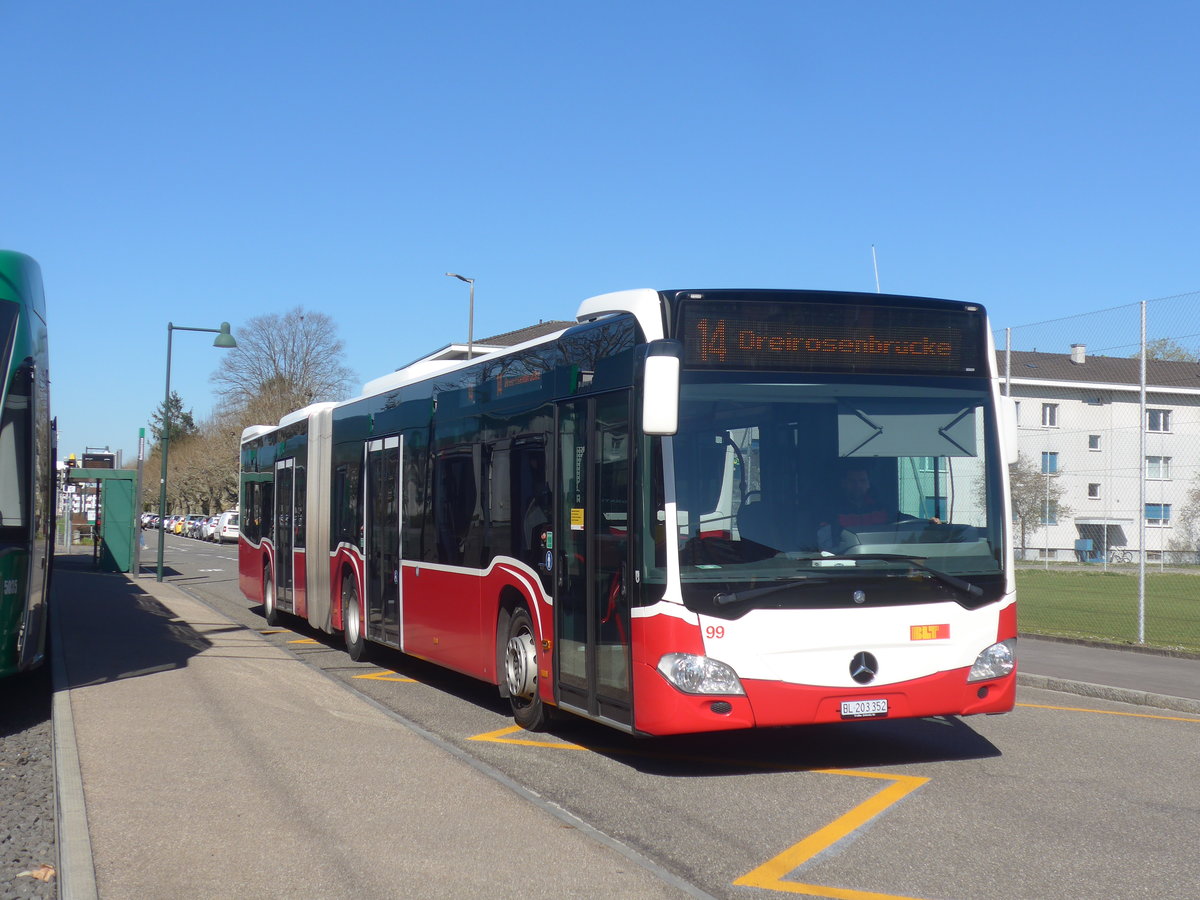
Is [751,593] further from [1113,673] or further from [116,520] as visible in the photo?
[116,520]

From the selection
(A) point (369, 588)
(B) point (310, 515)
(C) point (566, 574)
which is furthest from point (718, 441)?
(B) point (310, 515)

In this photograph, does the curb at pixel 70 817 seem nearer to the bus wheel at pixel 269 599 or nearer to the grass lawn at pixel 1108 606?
the bus wheel at pixel 269 599

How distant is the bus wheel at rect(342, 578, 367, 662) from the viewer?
49.2 ft

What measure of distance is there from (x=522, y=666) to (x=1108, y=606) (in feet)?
62.5

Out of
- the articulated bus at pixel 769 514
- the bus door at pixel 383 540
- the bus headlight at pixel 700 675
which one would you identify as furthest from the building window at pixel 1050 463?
the bus headlight at pixel 700 675

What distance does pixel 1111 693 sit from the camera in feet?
40.0

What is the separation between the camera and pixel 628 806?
24.0ft

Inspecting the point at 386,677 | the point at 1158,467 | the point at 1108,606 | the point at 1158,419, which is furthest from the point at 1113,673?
the point at 1108,606

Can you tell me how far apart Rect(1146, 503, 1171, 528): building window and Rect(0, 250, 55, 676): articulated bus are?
62.6 ft

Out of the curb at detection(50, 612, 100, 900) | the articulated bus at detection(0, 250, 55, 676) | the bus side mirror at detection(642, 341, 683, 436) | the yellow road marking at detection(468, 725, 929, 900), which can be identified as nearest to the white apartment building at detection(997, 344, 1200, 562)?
the yellow road marking at detection(468, 725, 929, 900)

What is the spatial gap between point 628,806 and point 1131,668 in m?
8.85

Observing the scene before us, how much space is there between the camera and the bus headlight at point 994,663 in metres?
8.20

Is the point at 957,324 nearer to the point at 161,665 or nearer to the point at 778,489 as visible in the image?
the point at 778,489

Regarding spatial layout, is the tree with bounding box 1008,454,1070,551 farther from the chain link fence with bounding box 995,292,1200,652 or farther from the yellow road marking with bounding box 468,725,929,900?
the yellow road marking with bounding box 468,725,929,900
